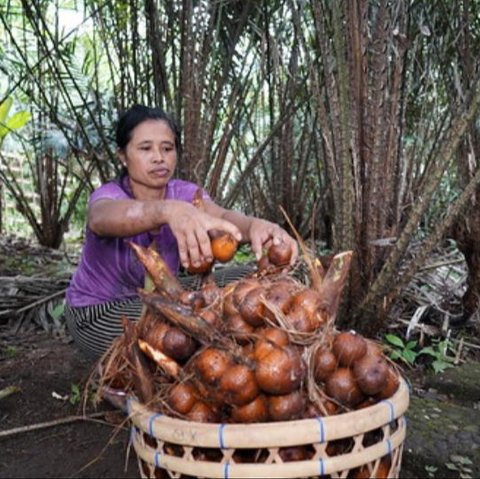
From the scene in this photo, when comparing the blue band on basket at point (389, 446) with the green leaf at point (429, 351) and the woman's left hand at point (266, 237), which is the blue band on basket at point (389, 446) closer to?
the woman's left hand at point (266, 237)

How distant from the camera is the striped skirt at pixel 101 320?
201cm

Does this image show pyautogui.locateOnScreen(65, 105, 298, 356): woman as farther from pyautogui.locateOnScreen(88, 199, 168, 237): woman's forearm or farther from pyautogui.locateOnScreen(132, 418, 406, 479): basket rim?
pyautogui.locateOnScreen(132, 418, 406, 479): basket rim

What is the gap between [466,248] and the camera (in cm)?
248

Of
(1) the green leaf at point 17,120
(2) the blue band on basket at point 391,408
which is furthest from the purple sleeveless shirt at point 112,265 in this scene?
(1) the green leaf at point 17,120

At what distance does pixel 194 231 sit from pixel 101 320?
82 cm

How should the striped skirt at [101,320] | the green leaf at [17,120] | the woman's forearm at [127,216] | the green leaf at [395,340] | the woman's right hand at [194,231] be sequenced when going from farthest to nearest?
the green leaf at [17,120] → the green leaf at [395,340] → the striped skirt at [101,320] → the woman's forearm at [127,216] → the woman's right hand at [194,231]

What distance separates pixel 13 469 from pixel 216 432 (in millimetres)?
869

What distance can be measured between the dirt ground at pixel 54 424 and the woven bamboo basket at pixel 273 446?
0.16 meters

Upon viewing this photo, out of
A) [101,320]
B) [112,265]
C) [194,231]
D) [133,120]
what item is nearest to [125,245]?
[112,265]

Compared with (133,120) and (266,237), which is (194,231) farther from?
(133,120)

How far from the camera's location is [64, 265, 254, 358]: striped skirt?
6.61 ft

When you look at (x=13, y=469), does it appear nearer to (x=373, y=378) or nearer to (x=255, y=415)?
(x=255, y=415)

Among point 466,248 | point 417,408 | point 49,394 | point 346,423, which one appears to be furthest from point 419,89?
point 346,423

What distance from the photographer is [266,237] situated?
1628 millimetres
